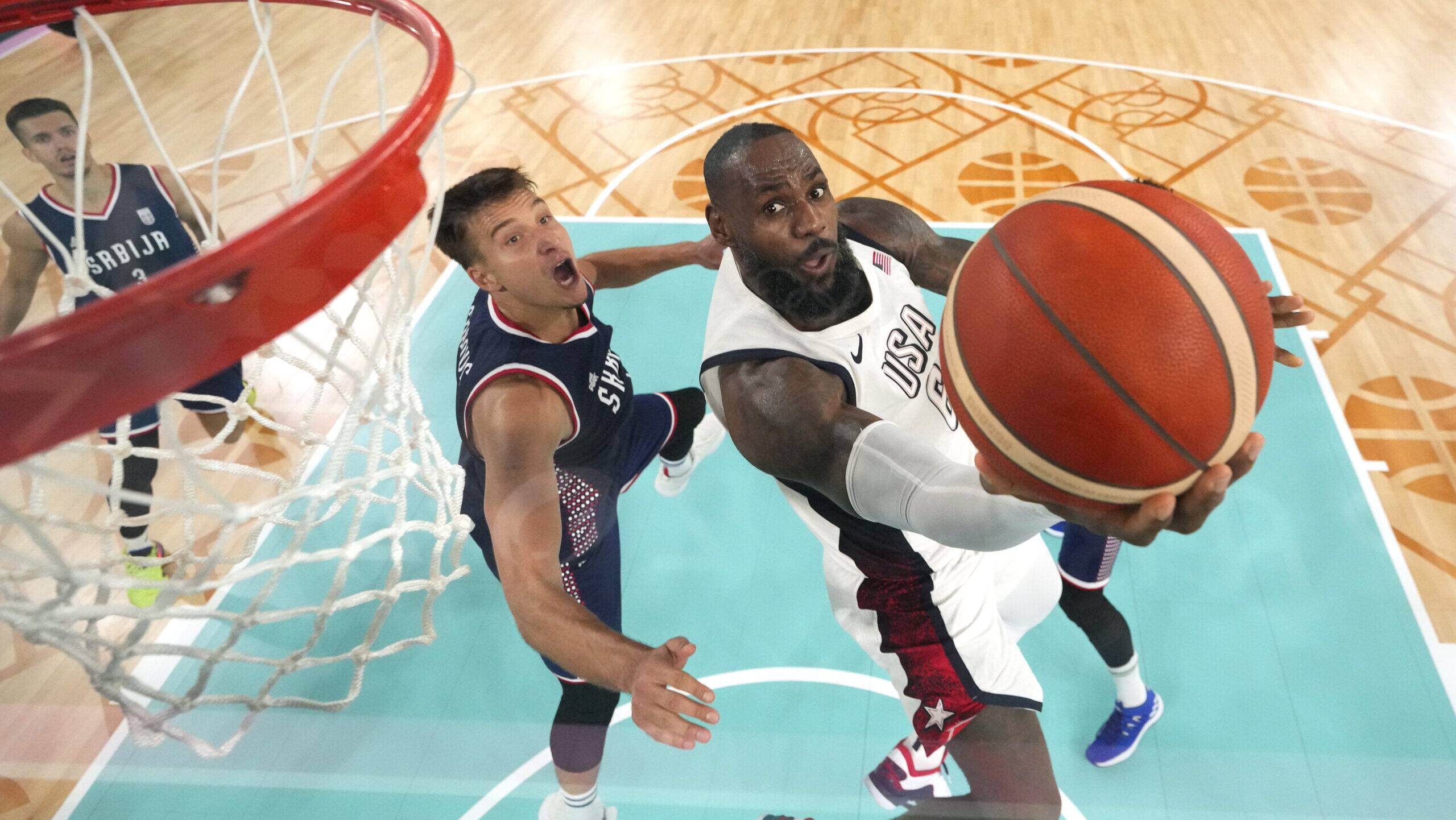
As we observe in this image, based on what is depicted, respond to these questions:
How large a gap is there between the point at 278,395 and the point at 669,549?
4.33 feet

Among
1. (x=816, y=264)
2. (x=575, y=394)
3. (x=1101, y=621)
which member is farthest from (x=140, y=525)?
(x=1101, y=621)

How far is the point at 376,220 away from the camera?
1.05 m

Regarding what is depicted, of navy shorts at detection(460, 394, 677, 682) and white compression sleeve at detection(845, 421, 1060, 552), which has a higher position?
white compression sleeve at detection(845, 421, 1060, 552)

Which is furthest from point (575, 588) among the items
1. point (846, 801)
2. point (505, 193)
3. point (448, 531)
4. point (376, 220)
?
point (376, 220)

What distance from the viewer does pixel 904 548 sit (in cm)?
156

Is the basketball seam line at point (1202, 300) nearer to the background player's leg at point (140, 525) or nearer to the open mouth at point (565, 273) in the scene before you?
the open mouth at point (565, 273)

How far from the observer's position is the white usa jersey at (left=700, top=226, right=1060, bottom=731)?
1474mm

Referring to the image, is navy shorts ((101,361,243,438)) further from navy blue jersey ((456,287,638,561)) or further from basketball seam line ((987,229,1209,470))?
basketball seam line ((987,229,1209,470))

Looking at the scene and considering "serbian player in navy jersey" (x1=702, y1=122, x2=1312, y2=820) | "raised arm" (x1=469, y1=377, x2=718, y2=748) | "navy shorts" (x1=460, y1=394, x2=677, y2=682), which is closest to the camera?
"serbian player in navy jersey" (x1=702, y1=122, x2=1312, y2=820)

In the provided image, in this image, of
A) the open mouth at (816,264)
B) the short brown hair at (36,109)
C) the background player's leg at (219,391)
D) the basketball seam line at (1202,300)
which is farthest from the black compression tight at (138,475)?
the basketball seam line at (1202,300)

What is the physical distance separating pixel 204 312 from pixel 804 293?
2.97 feet

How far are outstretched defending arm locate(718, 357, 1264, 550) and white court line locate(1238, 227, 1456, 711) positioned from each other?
62.4 inches

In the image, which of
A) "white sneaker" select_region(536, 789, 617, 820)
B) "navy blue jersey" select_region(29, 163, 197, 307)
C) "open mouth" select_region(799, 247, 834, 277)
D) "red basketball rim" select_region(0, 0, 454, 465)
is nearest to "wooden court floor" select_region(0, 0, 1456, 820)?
"navy blue jersey" select_region(29, 163, 197, 307)

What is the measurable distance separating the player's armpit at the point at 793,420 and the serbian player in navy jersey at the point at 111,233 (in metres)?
1.13
